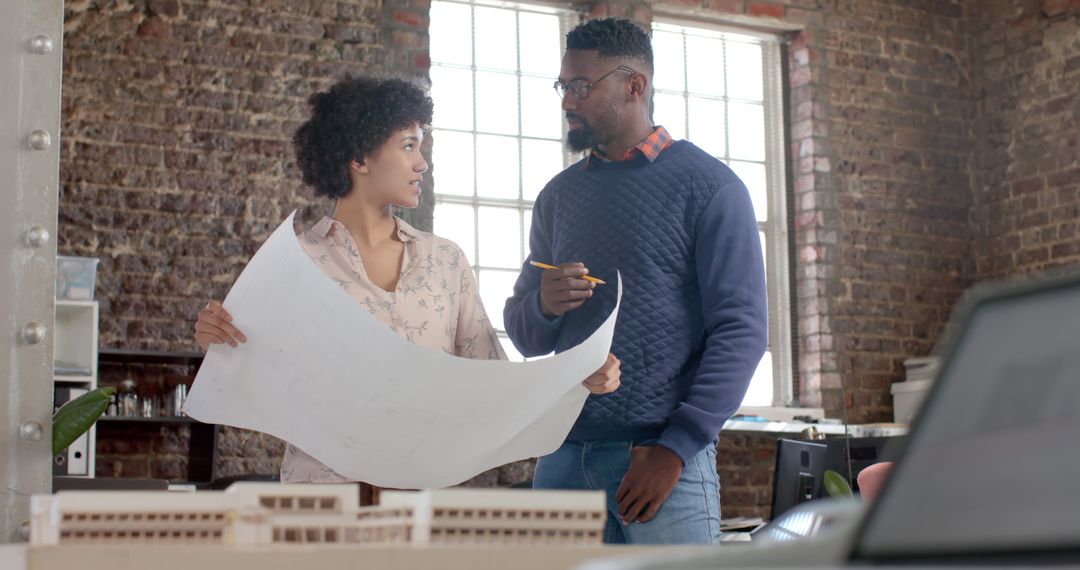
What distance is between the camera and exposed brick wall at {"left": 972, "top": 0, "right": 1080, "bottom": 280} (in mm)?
7477

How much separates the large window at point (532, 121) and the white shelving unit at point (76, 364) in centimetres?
185

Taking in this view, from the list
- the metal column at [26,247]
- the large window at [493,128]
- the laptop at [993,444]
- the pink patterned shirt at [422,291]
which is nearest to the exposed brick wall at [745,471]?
the large window at [493,128]

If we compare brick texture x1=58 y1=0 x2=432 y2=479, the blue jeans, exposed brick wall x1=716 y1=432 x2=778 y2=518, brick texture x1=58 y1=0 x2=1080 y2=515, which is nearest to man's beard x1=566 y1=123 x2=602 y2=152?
the blue jeans

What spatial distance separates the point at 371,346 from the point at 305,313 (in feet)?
0.35

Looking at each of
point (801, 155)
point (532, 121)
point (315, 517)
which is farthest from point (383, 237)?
point (801, 155)

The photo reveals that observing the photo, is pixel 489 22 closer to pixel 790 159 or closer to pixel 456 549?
pixel 790 159

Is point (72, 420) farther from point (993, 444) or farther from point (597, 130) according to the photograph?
point (993, 444)

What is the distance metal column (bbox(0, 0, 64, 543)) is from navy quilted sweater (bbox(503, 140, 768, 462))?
29.2 inches

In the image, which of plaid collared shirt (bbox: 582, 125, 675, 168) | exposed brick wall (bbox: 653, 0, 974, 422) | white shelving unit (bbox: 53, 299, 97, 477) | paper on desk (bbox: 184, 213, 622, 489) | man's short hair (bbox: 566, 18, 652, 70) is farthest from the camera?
exposed brick wall (bbox: 653, 0, 974, 422)

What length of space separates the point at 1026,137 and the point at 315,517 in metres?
7.75

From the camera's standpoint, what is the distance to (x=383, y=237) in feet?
6.88

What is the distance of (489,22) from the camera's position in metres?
7.18

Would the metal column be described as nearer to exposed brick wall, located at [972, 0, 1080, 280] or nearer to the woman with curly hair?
the woman with curly hair

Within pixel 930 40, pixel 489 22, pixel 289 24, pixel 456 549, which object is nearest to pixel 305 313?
pixel 456 549
